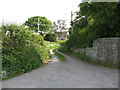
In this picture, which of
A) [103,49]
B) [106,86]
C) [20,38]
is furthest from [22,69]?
[103,49]

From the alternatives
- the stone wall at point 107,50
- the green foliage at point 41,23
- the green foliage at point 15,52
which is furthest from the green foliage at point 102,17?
the green foliage at point 41,23

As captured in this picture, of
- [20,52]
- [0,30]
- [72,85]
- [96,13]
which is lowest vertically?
[72,85]

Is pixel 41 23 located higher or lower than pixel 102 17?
higher

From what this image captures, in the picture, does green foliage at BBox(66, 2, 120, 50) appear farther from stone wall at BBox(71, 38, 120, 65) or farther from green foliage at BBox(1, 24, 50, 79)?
green foliage at BBox(1, 24, 50, 79)

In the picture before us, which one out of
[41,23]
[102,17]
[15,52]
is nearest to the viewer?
[15,52]

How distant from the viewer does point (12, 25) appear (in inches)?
296

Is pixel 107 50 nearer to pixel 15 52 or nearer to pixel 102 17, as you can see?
pixel 102 17

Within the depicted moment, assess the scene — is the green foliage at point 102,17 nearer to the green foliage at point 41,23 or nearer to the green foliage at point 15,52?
the green foliage at point 15,52

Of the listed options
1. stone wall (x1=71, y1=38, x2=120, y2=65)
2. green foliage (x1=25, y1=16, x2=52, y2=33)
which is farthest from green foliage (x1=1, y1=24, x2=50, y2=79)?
green foliage (x1=25, y1=16, x2=52, y2=33)

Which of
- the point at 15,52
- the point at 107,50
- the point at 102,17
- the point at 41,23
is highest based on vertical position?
the point at 41,23

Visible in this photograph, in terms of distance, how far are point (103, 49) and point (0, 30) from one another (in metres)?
6.86

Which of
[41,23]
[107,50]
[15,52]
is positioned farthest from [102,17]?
[41,23]

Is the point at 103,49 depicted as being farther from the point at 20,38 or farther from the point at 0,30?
the point at 0,30

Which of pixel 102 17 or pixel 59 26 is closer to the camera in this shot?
pixel 102 17
